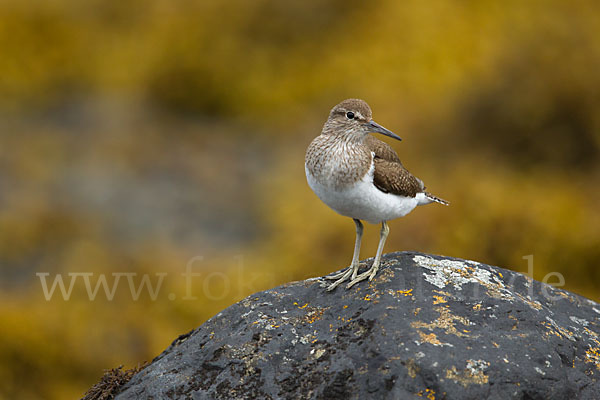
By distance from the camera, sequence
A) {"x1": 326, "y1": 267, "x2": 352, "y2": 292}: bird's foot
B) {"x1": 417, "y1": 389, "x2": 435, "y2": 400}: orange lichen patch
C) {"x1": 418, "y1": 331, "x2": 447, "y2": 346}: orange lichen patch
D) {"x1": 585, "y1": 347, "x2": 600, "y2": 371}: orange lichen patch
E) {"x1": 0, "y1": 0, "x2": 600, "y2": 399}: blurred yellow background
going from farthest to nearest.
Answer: {"x1": 0, "y1": 0, "x2": 600, "y2": 399}: blurred yellow background
{"x1": 326, "y1": 267, "x2": 352, "y2": 292}: bird's foot
{"x1": 585, "y1": 347, "x2": 600, "y2": 371}: orange lichen patch
{"x1": 418, "y1": 331, "x2": 447, "y2": 346}: orange lichen patch
{"x1": 417, "y1": 389, "x2": 435, "y2": 400}: orange lichen patch

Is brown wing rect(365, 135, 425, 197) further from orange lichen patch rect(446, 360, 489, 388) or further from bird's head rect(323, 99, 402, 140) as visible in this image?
orange lichen patch rect(446, 360, 489, 388)

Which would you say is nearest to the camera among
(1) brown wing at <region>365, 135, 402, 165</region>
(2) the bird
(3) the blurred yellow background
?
(2) the bird

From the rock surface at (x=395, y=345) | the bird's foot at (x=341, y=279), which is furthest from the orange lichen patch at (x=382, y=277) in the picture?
the bird's foot at (x=341, y=279)

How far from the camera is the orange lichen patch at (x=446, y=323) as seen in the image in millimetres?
4855

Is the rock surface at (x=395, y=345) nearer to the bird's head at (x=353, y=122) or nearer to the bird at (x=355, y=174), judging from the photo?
the bird at (x=355, y=174)

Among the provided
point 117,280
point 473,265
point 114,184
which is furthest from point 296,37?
point 473,265

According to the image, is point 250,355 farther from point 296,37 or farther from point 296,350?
point 296,37

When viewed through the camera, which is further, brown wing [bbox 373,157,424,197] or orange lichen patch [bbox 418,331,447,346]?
brown wing [bbox 373,157,424,197]

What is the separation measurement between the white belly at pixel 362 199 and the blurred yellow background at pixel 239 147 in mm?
4572

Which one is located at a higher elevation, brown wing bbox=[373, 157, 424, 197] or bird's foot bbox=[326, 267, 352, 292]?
brown wing bbox=[373, 157, 424, 197]

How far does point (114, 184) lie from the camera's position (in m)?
12.5

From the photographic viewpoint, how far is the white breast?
5703mm

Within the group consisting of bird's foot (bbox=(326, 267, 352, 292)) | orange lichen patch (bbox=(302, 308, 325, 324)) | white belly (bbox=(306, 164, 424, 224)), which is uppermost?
white belly (bbox=(306, 164, 424, 224))

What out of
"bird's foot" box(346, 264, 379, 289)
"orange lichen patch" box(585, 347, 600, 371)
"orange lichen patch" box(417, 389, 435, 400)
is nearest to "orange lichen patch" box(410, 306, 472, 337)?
"orange lichen patch" box(417, 389, 435, 400)
